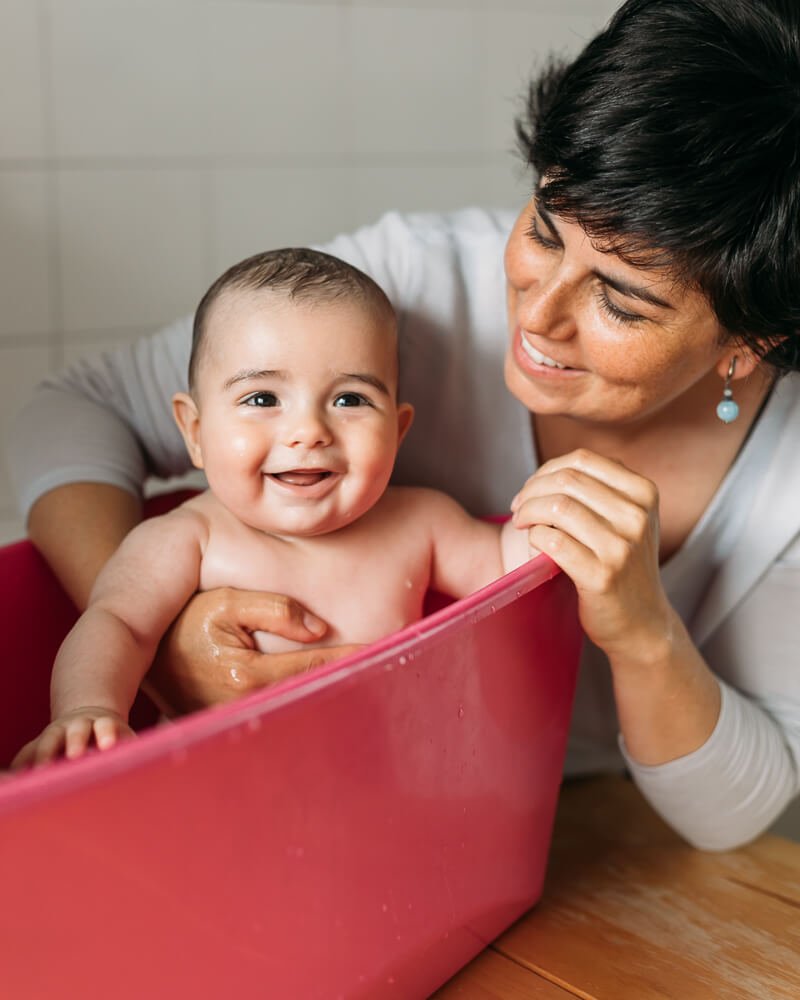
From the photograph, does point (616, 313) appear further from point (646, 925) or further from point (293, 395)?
point (646, 925)

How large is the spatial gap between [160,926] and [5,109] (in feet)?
4.45

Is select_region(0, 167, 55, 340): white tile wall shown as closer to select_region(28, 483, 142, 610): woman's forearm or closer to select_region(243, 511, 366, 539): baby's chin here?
select_region(28, 483, 142, 610): woman's forearm

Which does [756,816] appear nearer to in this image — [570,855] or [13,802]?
[570,855]

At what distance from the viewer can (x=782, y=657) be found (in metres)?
0.96

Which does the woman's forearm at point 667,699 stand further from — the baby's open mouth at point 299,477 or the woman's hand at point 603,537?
the baby's open mouth at point 299,477

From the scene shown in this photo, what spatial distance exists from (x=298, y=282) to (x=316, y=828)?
1.38 feet

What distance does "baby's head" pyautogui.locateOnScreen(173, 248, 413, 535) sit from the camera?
0.80 meters

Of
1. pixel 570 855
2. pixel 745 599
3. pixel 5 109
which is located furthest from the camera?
pixel 5 109

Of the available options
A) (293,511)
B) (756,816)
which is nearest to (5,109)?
(293,511)

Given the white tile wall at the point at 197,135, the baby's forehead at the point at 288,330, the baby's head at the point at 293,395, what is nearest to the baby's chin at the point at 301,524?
the baby's head at the point at 293,395

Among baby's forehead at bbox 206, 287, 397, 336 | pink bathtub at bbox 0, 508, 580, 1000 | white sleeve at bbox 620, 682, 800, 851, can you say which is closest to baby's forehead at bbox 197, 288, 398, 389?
baby's forehead at bbox 206, 287, 397, 336

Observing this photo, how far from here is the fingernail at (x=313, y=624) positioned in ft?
2.71

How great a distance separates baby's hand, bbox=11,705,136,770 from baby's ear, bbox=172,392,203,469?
27cm

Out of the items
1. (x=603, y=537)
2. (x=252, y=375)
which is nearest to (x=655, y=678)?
(x=603, y=537)
